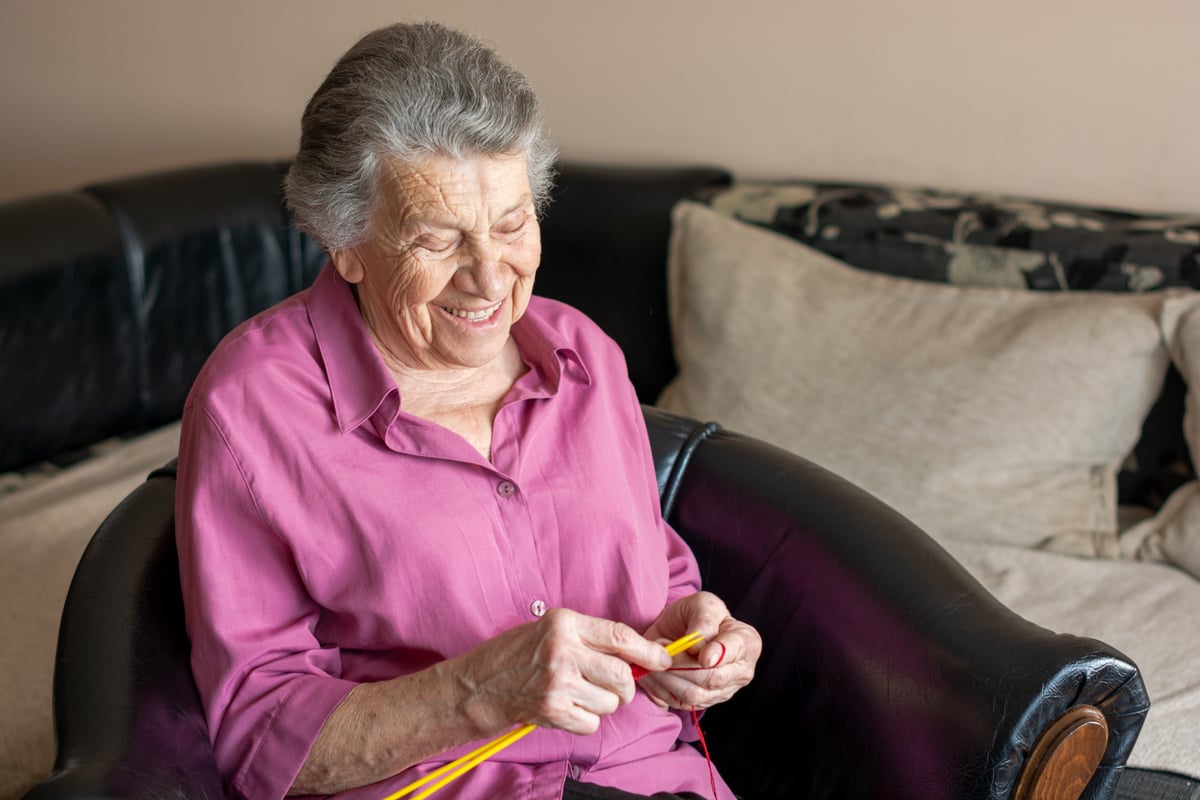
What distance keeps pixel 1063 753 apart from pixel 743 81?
170 centimetres

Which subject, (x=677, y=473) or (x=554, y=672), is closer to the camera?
(x=554, y=672)

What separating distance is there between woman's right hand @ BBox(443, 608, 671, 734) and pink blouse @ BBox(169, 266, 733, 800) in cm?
12

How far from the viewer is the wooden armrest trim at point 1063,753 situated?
1.12 meters

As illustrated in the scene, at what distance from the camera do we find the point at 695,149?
260cm

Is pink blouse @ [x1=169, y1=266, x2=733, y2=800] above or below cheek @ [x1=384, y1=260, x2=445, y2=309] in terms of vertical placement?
below

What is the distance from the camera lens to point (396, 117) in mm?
1184

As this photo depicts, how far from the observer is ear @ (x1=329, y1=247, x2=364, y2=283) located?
4.25 feet

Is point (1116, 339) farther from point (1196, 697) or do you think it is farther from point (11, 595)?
point (11, 595)

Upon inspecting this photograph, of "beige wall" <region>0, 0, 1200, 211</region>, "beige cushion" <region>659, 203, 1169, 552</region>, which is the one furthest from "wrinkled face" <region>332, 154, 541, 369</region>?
"beige wall" <region>0, 0, 1200, 211</region>

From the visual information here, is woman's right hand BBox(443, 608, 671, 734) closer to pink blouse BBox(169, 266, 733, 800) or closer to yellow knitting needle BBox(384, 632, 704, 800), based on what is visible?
yellow knitting needle BBox(384, 632, 704, 800)

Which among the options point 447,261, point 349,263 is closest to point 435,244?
point 447,261

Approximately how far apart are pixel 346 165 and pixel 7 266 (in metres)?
1.27

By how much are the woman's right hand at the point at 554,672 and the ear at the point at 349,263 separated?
45 cm

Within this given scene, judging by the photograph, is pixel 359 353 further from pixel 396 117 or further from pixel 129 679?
pixel 129 679
